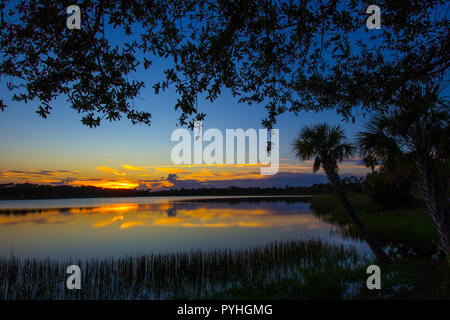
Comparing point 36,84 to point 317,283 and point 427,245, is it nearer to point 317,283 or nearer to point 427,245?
point 317,283

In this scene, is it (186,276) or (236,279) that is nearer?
(236,279)

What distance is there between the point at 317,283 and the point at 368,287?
168 cm

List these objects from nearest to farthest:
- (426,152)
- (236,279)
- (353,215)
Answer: (426,152) → (236,279) → (353,215)

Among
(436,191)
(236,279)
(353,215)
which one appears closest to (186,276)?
(236,279)

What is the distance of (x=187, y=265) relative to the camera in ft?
40.6

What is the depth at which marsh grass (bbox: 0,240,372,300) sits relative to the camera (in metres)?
9.45

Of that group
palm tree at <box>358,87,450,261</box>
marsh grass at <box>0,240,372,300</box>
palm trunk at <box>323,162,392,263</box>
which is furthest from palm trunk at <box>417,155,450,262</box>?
marsh grass at <box>0,240,372,300</box>

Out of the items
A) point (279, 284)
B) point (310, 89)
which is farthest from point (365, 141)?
A: point (279, 284)

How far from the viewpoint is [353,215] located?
12.1 m

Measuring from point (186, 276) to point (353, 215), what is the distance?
340 inches

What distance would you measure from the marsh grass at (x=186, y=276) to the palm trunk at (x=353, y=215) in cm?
78

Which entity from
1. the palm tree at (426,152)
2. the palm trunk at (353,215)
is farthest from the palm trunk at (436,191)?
the palm trunk at (353,215)

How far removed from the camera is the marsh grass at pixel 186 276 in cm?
945

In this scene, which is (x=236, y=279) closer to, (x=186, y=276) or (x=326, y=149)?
(x=186, y=276)
